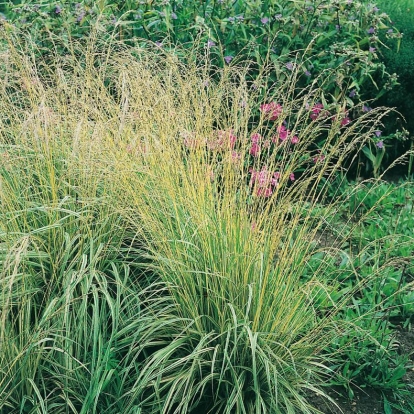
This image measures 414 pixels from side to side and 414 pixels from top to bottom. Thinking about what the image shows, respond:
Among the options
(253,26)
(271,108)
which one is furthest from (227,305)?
(253,26)

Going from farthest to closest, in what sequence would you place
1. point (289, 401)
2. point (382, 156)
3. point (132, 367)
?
point (382, 156) < point (132, 367) < point (289, 401)

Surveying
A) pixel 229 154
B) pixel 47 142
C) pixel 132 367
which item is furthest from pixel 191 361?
pixel 47 142

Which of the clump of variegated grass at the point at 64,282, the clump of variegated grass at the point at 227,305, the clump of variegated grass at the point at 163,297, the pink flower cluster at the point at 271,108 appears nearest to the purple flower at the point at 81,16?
the clump of variegated grass at the point at 64,282

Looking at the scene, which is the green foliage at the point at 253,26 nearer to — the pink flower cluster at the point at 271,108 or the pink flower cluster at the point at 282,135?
the pink flower cluster at the point at 282,135

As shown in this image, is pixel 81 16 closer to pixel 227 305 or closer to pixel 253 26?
pixel 253 26

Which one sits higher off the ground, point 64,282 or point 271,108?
point 271,108

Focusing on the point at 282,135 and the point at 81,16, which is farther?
the point at 81,16

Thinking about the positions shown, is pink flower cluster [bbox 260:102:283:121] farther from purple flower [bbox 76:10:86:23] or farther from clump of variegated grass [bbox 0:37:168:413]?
purple flower [bbox 76:10:86:23]

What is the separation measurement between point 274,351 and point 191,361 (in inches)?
14.4

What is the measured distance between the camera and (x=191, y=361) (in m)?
3.08

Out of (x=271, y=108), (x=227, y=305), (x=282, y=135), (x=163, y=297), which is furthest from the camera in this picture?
(x=282, y=135)

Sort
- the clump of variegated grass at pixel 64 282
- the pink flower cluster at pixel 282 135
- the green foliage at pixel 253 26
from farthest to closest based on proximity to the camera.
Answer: the green foliage at pixel 253 26, the pink flower cluster at pixel 282 135, the clump of variegated grass at pixel 64 282

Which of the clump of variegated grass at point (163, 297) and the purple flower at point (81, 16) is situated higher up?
the purple flower at point (81, 16)

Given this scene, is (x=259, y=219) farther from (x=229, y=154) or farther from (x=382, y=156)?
(x=382, y=156)
